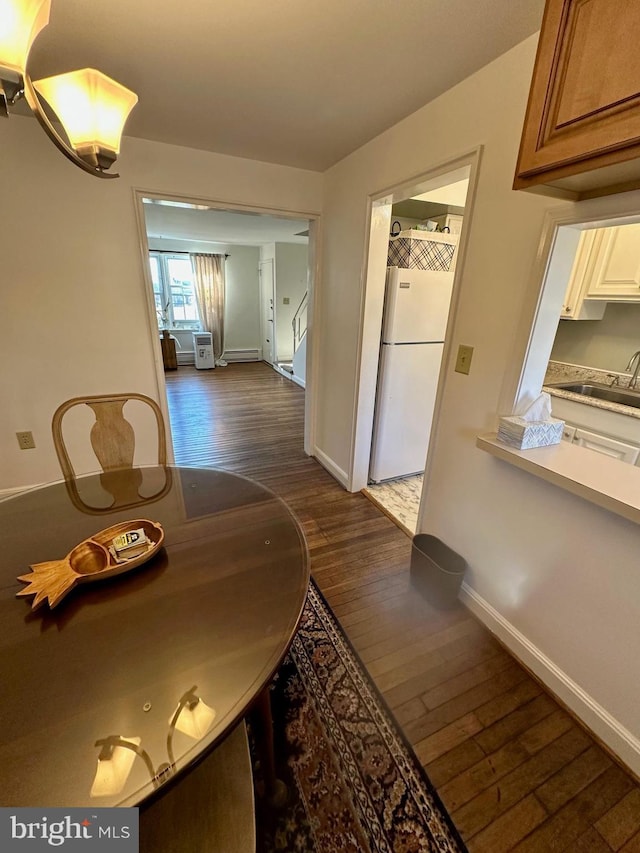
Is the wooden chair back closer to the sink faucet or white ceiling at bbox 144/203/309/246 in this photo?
white ceiling at bbox 144/203/309/246

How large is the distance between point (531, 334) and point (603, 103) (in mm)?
682

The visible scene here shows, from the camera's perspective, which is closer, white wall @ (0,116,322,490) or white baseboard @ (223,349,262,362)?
white wall @ (0,116,322,490)

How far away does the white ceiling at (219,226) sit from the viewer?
395 centimetres

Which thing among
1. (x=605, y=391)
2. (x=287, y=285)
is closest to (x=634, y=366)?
(x=605, y=391)

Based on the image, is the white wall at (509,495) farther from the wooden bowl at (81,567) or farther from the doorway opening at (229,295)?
the doorway opening at (229,295)

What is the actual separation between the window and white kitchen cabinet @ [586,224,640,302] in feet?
21.6

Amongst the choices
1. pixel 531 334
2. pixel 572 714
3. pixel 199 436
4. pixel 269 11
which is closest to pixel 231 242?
pixel 199 436

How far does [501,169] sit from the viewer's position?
1.36 m

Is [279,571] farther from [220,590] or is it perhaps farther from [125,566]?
[125,566]

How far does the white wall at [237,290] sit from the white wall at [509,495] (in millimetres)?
5608

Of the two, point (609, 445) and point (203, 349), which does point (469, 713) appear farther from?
point (203, 349)

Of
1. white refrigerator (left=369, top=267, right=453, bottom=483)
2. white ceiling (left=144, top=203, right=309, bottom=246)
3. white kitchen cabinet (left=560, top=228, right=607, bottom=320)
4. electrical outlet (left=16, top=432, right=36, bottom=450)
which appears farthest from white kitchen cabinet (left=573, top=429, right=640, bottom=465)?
electrical outlet (left=16, top=432, right=36, bottom=450)

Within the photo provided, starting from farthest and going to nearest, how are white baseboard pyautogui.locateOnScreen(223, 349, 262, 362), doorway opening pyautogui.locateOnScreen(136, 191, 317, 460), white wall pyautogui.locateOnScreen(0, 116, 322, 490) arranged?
white baseboard pyautogui.locateOnScreen(223, 349, 262, 362) → doorway opening pyautogui.locateOnScreen(136, 191, 317, 460) → white wall pyautogui.locateOnScreen(0, 116, 322, 490)

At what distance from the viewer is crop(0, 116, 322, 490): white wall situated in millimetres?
2008
